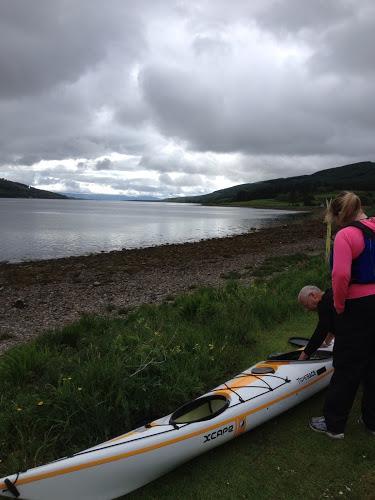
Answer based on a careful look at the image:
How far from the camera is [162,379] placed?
5.18 metres

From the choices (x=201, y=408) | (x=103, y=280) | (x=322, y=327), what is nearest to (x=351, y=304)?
(x=322, y=327)

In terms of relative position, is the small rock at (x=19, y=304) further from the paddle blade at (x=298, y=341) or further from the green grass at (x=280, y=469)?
the green grass at (x=280, y=469)

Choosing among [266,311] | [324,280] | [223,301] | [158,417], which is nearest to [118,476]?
[158,417]

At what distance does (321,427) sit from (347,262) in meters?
2.15

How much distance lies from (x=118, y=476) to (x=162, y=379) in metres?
1.65

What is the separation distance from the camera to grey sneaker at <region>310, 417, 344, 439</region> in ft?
13.6

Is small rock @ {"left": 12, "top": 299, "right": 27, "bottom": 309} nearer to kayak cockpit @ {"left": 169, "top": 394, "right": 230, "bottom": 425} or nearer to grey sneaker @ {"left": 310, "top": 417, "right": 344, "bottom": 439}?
kayak cockpit @ {"left": 169, "top": 394, "right": 230, "bottom": 425}

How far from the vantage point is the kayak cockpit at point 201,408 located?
4.37m

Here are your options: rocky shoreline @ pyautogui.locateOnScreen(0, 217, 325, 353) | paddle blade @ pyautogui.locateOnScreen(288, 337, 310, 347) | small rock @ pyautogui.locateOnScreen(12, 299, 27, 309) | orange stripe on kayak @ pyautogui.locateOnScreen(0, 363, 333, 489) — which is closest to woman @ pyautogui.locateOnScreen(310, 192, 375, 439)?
orange stripe on kayak @ pyautogui.locateOnScreen(0, 363, 333, 489)

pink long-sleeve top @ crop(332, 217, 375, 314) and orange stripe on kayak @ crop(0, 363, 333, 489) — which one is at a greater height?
pink long-sleeve top @ crop(332, 217, 375, 314)

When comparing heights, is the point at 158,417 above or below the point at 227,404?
below

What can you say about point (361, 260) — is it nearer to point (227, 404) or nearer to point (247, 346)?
point (227, 404)

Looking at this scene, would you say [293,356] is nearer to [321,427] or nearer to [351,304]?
[321,427]

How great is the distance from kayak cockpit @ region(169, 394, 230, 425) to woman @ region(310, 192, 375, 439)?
1.27m
